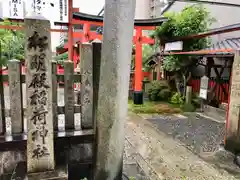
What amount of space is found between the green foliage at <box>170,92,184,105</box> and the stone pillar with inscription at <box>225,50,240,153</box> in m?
5.27

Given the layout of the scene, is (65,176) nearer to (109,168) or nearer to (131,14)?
(109,168)

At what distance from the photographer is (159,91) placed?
10.7 m

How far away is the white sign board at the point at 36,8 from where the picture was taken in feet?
25.3

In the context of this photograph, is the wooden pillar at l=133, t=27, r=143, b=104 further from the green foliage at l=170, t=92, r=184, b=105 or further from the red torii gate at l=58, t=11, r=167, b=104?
the green foliage at l=170, t=92, r=184, b=105

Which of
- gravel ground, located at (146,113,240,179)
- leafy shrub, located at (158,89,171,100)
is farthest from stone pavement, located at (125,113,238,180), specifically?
leafy shrub, located at (158,89,171,100)

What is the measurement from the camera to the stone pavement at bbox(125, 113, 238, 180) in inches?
153

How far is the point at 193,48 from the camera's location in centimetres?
955

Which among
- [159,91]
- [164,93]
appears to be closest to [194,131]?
[164,93]

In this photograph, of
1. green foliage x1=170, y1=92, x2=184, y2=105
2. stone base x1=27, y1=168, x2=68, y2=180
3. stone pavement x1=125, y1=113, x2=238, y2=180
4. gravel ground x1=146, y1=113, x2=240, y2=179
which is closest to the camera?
stone base x1=27, y1=168, x2=68, y2=180

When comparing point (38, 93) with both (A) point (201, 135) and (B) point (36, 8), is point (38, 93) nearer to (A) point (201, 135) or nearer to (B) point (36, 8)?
(A) point (201, 135)

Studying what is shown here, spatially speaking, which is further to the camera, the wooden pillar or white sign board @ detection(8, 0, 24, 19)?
the wooden pillar

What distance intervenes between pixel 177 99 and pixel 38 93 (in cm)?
838

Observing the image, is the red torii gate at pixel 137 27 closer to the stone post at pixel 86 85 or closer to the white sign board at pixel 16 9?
the white sign board at pixel 16 9

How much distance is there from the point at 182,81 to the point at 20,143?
898 cm
